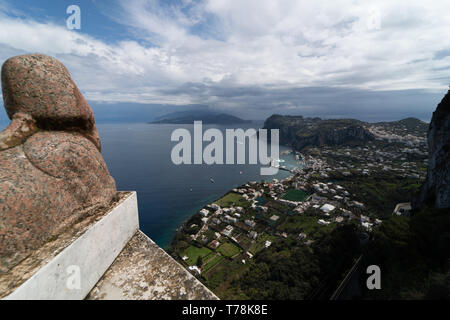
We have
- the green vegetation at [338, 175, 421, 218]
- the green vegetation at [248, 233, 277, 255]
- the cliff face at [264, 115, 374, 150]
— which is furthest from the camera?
the cliff face at [264, 115, 374, 150]

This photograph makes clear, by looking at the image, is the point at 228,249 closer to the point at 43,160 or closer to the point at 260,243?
the point at 260,243

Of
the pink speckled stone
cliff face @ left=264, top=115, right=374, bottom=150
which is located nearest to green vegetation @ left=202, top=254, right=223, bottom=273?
the pink speckled stone

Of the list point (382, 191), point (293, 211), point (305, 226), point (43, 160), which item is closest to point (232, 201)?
point (293, 211)

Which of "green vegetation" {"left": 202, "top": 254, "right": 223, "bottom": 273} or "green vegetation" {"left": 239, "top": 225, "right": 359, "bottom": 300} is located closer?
"green vegetation" {"left": 239, "top": 225, "right": 359, "bottom": 300}

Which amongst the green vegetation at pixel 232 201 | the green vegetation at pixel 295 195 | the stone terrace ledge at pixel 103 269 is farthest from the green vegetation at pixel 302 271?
the green vegetation at pixel 295 195

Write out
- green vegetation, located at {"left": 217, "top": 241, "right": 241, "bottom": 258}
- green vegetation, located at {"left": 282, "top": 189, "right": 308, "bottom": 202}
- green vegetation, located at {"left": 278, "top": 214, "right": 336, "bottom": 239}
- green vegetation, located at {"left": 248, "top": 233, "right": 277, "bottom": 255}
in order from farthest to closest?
green vegetation, located at {"left": 282, "top": 189, "right": 308, "bottom": 202} → green vegetation, located at {"left": 278, "top": 214, "right": 336, "bottom": 239} → green vegetation, located at {"left": 248, "top": 233, "right": 277, "bottom": 255} → green vegetation, located at {"left": 217, "top": 241, "right": 241, "bottom": 258}

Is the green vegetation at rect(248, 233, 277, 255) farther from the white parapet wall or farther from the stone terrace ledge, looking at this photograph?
the white parapet wall
